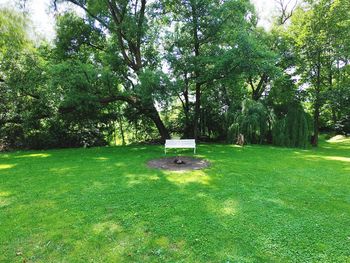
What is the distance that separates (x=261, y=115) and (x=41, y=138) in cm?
1067

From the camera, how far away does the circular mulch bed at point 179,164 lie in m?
6.43

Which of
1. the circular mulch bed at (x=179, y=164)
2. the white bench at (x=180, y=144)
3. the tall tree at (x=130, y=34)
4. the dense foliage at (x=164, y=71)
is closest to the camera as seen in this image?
the circular mulch bed at (x=179, y=164)

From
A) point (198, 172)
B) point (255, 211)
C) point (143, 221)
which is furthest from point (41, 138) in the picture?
point (255, 211)

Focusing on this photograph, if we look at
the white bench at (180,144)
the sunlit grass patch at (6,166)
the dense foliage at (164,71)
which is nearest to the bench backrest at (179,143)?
the white bench at (180,144)

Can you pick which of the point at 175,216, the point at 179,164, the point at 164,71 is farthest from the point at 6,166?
the point at 164,71

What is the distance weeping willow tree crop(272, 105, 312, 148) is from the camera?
11.0 m

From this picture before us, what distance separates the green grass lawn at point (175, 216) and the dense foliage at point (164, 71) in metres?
4.55

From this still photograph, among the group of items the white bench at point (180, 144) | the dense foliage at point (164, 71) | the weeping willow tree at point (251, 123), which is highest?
the dense foliage at point (164, 71)

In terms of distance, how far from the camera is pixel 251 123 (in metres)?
11.2

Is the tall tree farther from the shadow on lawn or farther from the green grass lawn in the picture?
the green grass lawn

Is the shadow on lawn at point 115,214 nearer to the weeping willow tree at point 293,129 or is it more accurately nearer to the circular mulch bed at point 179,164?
the circular mulch bed at point 179,164

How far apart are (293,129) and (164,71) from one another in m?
6.92

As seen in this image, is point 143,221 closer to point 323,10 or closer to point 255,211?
point 255,211

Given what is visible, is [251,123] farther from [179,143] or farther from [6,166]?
[6,166]
